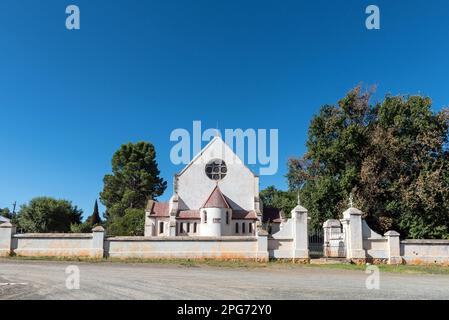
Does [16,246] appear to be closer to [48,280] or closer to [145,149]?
[48,280]

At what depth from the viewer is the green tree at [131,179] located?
5888 cm

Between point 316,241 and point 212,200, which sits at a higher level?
point 212,200

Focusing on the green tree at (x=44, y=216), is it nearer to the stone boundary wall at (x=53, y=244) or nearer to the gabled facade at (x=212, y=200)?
the gabled facade at (x=212, y=200)

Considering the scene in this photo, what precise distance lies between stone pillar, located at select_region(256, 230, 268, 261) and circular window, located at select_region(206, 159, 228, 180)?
16928mm

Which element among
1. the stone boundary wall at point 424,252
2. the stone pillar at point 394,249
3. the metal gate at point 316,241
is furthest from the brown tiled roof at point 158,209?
the stone boundary wall at point 424,252

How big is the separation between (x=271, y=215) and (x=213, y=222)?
8004mm

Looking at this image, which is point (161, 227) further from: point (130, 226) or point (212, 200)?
point (212, 200)

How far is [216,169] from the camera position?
123 ft

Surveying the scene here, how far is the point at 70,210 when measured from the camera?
50.6 metres

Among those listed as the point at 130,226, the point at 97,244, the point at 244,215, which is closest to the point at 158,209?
the point at 130,226

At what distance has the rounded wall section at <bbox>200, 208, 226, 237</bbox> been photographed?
3375 cm

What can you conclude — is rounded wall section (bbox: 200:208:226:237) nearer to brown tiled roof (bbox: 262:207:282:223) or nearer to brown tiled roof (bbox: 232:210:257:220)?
brown tiled roof (bbox: 232:210:257:220)
